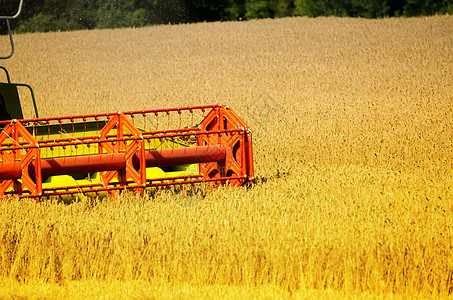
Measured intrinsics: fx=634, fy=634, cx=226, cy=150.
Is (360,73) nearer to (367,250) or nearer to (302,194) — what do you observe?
(302,194)

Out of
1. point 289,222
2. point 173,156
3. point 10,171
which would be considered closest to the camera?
point 289,222

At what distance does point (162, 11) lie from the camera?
3906 centimetres

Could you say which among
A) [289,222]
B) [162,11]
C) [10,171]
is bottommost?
[289,222]

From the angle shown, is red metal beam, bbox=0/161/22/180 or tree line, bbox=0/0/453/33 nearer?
red metal beam, bbox=0/161/22/180

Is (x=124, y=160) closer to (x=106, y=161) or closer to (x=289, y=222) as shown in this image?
(x=106, y=161)

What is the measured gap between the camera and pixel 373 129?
10531mm

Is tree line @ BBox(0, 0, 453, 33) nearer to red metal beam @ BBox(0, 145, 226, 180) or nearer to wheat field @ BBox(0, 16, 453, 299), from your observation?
wheat field @ BBox(0, 16, 453, 299)

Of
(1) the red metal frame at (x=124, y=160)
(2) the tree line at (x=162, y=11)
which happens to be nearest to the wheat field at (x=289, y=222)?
(1) the red metal frame at (x=124, y=160)

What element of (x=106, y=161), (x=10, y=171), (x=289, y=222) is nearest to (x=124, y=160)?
(x=106, y=161)

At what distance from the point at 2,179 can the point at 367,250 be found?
3.57m

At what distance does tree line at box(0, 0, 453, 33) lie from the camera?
124 feet

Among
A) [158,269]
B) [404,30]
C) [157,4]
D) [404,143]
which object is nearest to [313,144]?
[404,143]

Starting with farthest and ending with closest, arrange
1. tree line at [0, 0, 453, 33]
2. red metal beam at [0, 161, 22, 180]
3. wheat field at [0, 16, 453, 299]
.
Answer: tree line at [0, 0, 453, 33] < red metal beam at [0, 161, 22, 180] < wheat field at [0, 16, 453, 299]

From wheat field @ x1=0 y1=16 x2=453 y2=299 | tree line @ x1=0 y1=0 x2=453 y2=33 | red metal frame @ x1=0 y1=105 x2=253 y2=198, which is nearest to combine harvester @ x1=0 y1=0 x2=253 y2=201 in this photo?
red metal frame @ x1=0 y1=105 x2=253 y2=198
